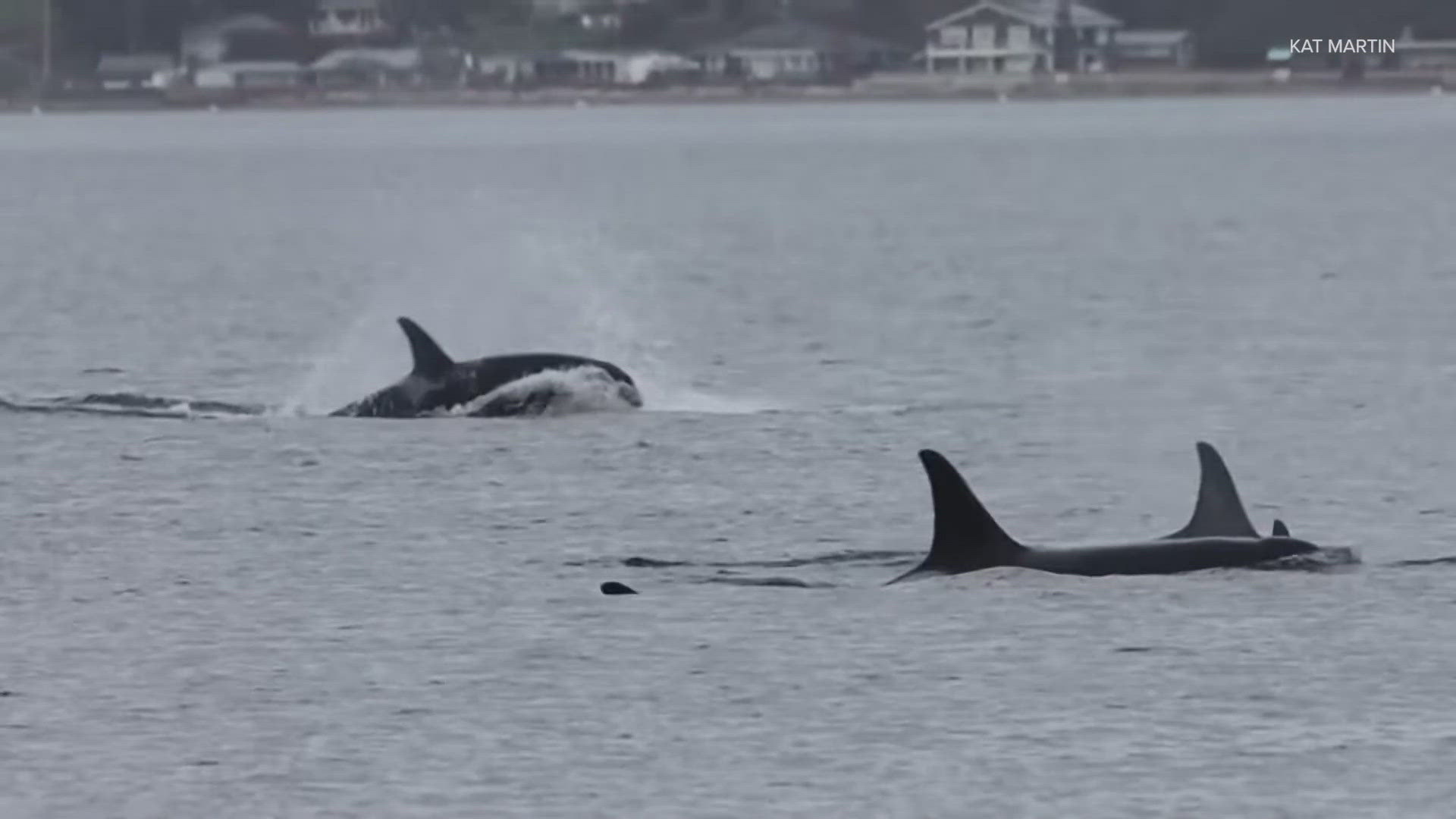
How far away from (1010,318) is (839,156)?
13938 centimetres

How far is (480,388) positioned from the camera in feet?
114

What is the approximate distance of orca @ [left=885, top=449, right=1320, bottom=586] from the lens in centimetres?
2298

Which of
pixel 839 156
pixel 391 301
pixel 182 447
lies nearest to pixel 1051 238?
pixel 391 301

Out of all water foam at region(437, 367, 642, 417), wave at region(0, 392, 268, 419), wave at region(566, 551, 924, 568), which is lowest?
wave at region(0, 392, 268, 419)

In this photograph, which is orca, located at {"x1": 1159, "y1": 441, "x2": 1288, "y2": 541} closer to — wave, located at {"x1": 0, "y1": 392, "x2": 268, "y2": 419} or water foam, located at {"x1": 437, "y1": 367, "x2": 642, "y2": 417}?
water foam, located at {"x1": 437, "y1": 367, "x2": 642, "y2": 417}

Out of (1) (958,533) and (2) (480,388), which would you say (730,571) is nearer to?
(1) (958,533)

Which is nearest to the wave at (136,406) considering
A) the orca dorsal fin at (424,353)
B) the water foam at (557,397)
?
the orca dorsal fin at (424,353)

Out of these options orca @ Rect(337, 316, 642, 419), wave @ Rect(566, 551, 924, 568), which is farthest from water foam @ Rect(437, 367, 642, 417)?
wave @ Rect(566, 551, 924, 568)

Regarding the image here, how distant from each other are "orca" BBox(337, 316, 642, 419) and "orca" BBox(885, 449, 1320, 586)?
1189 centimetres

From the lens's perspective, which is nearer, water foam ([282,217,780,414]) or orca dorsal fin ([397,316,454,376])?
orca dorsal fin ([397,316,454,376])

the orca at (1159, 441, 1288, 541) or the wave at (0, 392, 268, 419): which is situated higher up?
the orca at (1159, 441, 1288, 541)

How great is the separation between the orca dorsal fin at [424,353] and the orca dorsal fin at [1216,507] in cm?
1133

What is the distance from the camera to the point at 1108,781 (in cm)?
1812

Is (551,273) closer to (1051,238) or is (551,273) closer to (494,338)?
(1051,238)
